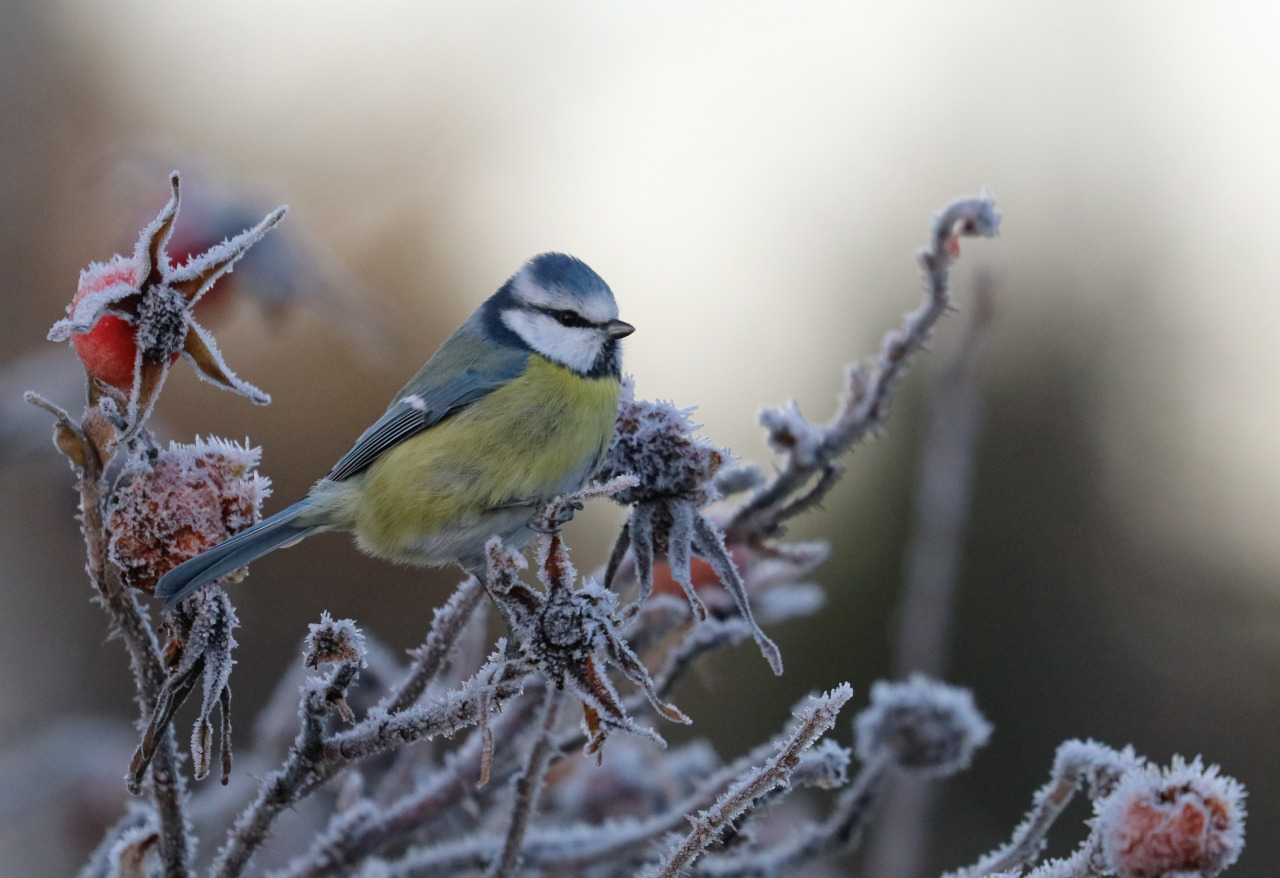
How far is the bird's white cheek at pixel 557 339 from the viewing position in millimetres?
1687

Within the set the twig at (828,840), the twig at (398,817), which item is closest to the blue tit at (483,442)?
the twig at (398,817)

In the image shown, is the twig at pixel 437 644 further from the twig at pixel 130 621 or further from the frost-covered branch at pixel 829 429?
the frost-covered branch at pixel 829 429

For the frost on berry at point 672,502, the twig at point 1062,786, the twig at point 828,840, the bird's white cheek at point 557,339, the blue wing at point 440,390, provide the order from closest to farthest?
the twig at point 1062,786
the frost on berry at point 672,502
the twig at point 828,840
the blue wing at point 440,390
the bird's white cheek at point 557,339

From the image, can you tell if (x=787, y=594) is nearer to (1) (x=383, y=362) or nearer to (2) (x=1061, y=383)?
(1) (x=383, y=362)

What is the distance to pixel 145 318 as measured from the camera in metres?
0.99

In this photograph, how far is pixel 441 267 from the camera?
21.9ft

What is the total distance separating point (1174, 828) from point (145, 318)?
1.02m

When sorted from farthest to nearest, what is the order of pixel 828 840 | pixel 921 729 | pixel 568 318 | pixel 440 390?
pixel 568 318, pixel 440 390, pixel 921 729, pixel 828 840

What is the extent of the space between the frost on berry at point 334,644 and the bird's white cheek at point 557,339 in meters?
0.82

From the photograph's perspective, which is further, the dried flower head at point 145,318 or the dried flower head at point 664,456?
the dried flower head at point 664,456

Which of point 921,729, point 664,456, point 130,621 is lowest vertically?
point 130,621

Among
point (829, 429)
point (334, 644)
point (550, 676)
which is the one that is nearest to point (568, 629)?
point (550, 676)

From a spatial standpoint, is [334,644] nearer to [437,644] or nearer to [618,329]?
[437,644]

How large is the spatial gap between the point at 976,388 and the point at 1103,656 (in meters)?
6.30
